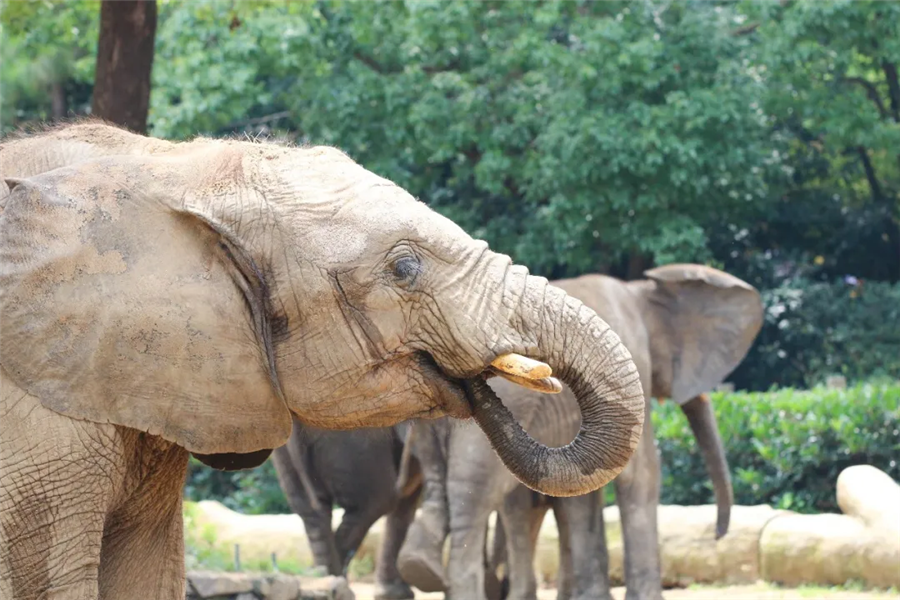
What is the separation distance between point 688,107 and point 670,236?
146 cm

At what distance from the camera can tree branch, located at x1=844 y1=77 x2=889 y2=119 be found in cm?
1847

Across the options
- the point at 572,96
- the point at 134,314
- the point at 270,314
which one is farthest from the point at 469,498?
the point at 572,96

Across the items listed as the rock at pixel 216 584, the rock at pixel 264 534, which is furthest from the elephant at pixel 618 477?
the rock at pixel 264 534

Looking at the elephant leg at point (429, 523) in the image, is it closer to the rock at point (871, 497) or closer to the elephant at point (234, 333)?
the rock at point (871, 497)

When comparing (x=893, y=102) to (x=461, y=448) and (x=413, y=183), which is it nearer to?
(x=413, y=183)

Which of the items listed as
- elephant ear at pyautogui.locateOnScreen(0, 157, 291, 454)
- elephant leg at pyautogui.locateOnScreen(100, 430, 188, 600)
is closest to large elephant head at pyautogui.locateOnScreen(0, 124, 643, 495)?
elephant ear at pyautogui.locateOnScreen(0, 157, 291, 454)

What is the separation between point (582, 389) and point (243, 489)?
14.9 m

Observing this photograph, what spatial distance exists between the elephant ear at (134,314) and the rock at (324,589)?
192 inches

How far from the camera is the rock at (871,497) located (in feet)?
38.5

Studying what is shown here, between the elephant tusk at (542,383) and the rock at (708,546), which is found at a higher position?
Answer: the elephant tusk at (542,383)

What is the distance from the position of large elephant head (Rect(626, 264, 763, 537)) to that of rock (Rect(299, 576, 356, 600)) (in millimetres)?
3522

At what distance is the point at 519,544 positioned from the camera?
37.2 feet

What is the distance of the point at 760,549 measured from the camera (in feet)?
40.8

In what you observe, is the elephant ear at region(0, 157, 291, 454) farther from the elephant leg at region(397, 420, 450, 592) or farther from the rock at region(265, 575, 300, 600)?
the elephant leg at region(397, 420, 450, 592)
